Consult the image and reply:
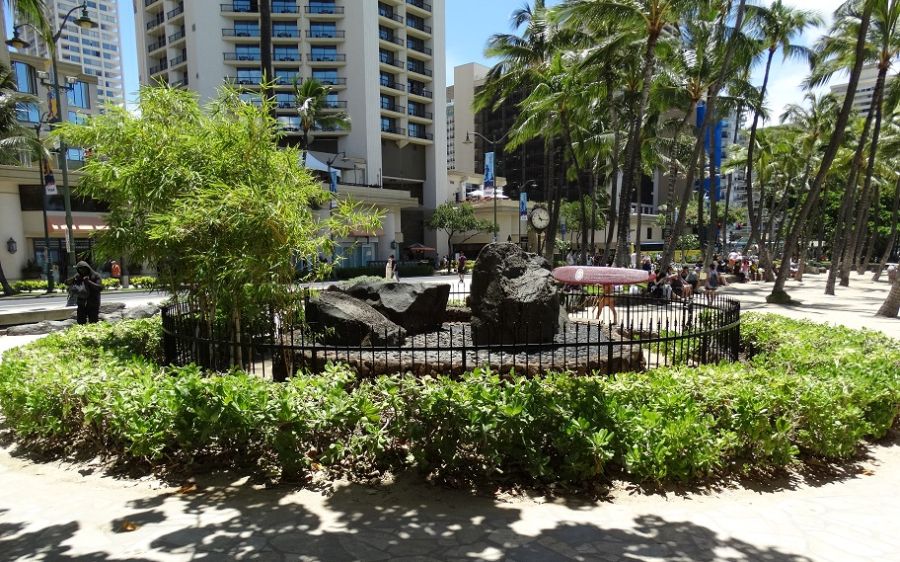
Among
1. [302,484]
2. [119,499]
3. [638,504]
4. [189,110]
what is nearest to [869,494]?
[638,504]

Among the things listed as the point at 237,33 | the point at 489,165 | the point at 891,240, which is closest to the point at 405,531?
the point at 891,240

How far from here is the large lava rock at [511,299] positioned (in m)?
9.05

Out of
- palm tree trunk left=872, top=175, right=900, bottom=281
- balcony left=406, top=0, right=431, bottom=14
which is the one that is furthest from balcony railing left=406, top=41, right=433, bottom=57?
palm tree trunk left=872, top=175, right=900, bottom=281

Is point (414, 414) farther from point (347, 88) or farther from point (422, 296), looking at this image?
point (347, 88)

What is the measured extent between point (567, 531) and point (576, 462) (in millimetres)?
698

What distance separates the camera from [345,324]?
29.7 ft

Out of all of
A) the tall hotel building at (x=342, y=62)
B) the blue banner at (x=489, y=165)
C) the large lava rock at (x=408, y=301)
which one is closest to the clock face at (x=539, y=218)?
the large lava rock at (x=408, y=301)

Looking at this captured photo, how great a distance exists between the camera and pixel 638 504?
4543 mm

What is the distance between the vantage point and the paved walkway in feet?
12.4

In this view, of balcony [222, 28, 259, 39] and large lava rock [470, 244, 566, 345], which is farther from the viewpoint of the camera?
balcony [222, 28, 259, 39]

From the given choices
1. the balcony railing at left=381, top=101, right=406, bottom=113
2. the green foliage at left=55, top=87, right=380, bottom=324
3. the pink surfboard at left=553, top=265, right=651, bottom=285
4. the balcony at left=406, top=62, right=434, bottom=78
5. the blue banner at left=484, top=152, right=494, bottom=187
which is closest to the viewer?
the green foliage at left=55, top=87, right=380, bottom=324

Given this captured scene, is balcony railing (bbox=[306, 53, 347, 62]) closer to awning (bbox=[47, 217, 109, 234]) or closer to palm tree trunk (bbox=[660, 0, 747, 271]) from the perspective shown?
awning (bbox=[47, 217, 109, 234])

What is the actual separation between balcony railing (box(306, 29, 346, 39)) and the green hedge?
50.7m

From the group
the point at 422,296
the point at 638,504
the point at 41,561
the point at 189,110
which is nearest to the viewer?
the point at 41,561
